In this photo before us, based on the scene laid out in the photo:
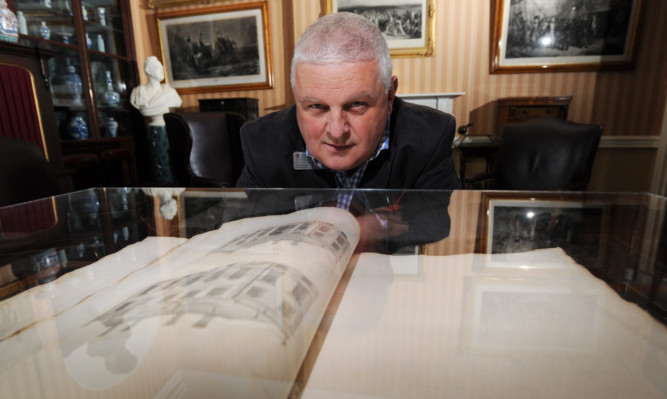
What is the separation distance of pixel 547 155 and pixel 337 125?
1.46 metres

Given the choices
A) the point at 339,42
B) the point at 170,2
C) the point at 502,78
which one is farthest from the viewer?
the point at 170,2

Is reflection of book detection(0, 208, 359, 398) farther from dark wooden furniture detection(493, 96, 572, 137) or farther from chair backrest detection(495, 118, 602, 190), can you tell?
dark wooden furniture detection(493, 96, 572, 137)

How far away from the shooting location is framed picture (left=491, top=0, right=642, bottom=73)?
311 cm

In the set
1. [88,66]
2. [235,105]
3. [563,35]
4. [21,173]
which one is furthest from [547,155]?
[88,66]

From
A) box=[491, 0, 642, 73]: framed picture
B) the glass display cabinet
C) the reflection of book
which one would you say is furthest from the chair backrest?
the glass display cabinet

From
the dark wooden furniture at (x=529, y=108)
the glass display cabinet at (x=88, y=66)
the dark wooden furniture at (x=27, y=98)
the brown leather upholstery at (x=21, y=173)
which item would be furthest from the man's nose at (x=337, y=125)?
the glass display cabinet at (x=88, y=66)

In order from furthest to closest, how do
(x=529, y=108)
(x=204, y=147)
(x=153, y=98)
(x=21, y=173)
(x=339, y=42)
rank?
(x=153, y=98)
(x=529, y=108)
(x=204, y=147)
(x=21, y=173)
(x=339, y=42)

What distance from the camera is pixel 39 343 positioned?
0.98 feet

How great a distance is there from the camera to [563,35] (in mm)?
3203

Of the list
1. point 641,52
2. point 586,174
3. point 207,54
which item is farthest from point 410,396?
point 207,54

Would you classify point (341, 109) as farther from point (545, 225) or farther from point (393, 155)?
point (545, 225)

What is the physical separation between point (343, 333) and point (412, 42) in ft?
12.0

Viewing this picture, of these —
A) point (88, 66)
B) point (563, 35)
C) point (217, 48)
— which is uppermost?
point (217, 48)

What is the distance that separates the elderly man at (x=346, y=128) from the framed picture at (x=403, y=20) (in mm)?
2372
